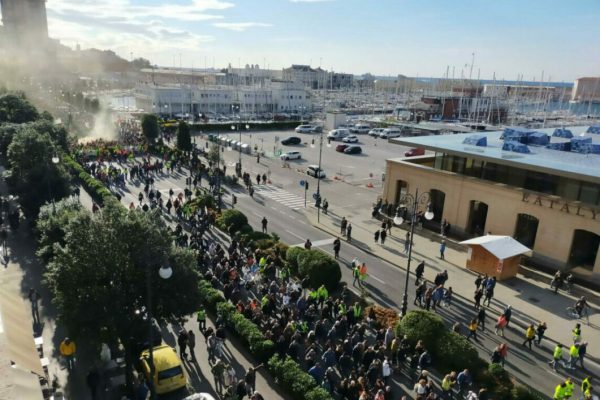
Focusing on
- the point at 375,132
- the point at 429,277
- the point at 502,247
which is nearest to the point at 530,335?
the point at 429,277

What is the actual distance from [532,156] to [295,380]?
24453 millimetres

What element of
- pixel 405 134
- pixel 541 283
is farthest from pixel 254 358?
pixel 405 134

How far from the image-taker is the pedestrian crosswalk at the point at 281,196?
39.7 meters

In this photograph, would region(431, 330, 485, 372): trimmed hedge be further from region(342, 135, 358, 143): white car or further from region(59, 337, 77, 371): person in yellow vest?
region(342, 135, 358, 143): white car

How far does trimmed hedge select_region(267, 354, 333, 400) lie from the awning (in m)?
7.40

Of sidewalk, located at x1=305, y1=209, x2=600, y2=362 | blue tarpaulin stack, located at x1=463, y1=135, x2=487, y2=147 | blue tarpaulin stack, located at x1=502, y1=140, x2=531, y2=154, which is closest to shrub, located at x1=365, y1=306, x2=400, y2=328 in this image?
sidewalk, located at x1=305, y1=209, x2=600, y2=362

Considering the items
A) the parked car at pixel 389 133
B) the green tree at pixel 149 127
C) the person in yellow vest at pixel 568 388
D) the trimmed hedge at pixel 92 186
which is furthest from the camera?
the parked car at pixel 389 133

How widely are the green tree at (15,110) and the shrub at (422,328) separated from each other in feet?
151

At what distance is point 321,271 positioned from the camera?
22.6 metres

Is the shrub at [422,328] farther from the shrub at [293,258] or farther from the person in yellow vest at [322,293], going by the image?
the shrub at [293,258]

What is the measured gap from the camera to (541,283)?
2592 centimetres

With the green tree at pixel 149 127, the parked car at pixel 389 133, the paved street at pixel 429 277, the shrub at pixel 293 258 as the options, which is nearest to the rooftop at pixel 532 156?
the paved street at pixel 429 277

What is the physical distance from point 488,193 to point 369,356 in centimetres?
1856

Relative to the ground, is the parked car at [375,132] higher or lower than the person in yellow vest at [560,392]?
higher
